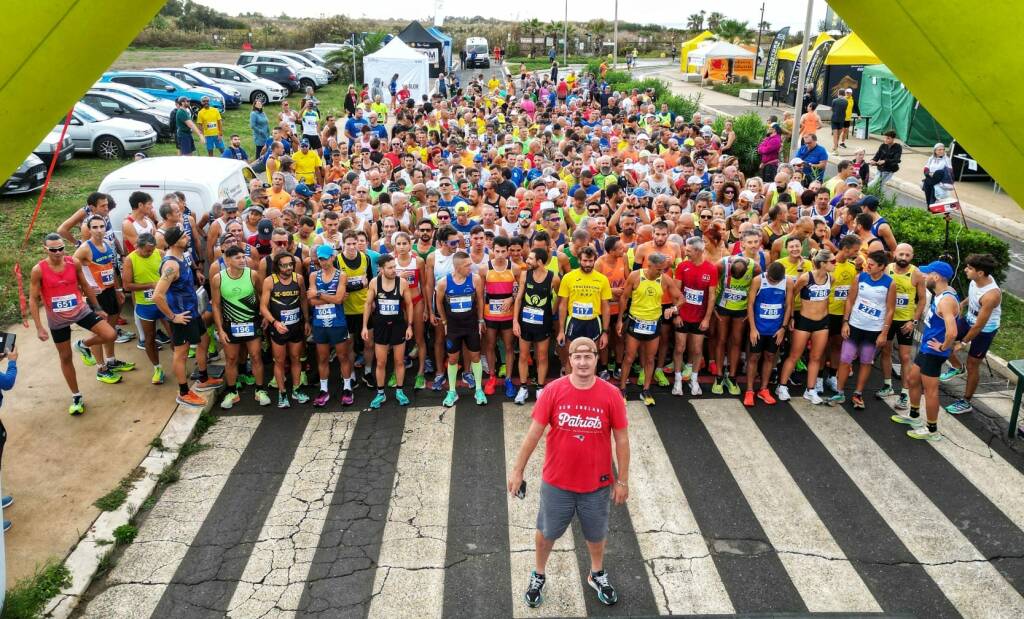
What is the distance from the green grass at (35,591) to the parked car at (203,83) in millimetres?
26699

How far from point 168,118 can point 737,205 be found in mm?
19012

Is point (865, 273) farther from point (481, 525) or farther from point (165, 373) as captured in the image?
point (165, 373)

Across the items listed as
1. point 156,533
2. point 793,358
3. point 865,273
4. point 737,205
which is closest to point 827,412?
point 793,358

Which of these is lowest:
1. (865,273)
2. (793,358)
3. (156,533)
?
(156,533)

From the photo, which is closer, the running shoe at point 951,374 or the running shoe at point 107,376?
the running shoe at point 107,376

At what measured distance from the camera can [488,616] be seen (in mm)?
4941

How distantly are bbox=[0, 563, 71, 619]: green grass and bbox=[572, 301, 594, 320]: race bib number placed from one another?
16.2ft

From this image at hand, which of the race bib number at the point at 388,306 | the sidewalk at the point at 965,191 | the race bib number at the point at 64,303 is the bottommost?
the sidewalk at the point at 965,191

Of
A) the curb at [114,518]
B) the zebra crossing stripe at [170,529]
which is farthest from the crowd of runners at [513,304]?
the zebra crossing stripe at [170,529]

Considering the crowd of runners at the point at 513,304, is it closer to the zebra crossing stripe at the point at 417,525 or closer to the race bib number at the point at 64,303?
the race bib number at the point at 64,303

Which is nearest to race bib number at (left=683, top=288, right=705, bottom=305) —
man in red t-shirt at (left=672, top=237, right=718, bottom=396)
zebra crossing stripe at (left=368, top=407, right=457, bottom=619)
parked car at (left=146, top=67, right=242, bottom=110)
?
man in red t-shirt at (left=672, top=237, right=718, bottom=396)

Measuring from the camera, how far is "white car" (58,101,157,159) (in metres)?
19.4

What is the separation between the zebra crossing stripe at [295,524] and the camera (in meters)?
5.16

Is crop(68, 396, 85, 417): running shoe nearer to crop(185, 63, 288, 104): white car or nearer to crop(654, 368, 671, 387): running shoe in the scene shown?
crop(654, 368, 671, 387): running shoe
